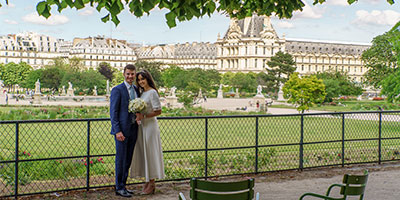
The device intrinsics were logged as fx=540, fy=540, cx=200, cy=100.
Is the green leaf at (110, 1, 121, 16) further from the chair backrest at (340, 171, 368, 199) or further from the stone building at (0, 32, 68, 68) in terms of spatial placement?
the stone building at (0, 32, 68, 68)

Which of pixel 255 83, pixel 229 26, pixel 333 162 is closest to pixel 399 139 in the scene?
pixel 333 162

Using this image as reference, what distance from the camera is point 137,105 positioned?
21.5ft

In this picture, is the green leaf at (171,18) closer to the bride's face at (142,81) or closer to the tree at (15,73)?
the bride's face at (142,81)

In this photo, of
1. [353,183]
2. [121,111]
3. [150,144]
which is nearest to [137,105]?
[121,111]

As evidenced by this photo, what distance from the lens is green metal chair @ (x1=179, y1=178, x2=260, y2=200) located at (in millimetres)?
4504

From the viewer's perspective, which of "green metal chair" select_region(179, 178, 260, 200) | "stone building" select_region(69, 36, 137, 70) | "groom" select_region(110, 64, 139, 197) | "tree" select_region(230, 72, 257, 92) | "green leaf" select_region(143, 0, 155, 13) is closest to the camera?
"green metal chair" select_region(179, 178, 260, 200)

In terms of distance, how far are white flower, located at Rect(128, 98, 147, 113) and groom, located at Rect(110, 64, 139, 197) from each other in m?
0.14

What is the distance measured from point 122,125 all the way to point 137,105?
14.0 inches

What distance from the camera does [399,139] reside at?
34.1ft

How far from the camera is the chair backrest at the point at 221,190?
4504mm

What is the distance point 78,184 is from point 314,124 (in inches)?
188

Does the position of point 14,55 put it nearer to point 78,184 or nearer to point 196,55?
point 196,55

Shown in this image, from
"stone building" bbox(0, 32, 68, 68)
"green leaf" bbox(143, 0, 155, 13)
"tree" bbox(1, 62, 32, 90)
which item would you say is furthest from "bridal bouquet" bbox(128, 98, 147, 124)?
"stone building" bbox(0, 32, 68, 68)

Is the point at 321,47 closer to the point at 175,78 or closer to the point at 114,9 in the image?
the point at 175,78
